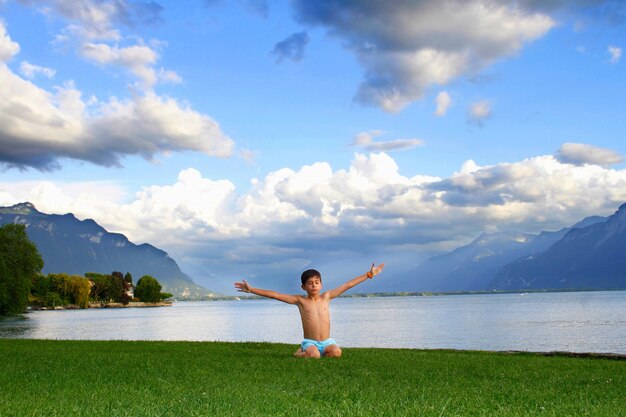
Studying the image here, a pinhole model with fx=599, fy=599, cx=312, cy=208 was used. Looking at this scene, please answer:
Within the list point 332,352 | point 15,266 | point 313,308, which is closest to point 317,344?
point 332,352

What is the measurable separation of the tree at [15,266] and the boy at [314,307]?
78.5 meters

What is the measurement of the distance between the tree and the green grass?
3028 inches

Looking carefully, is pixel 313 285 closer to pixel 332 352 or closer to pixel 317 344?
pixel 317 344

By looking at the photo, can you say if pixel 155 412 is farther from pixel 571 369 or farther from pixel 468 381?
pixel 571 369

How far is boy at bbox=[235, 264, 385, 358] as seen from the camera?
16.2 m

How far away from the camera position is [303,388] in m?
10.2

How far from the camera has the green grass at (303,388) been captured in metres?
7.77

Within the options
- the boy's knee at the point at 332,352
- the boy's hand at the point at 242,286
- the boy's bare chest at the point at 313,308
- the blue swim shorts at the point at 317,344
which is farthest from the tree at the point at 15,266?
the boy's bare chest at the point at 313,308

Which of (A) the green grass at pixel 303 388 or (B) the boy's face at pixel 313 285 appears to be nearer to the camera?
(A) the green grass at pixel 303 388

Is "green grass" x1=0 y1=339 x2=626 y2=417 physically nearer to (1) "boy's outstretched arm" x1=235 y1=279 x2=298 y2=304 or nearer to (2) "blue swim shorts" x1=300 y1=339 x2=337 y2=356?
(2) "blue swim shorts" x1=300 y1=339 x2=337 y2=356

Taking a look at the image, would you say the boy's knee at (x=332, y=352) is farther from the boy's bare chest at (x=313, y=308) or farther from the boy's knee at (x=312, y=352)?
the boy's bare chest at (x=313, y=308)

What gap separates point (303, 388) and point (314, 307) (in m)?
6.15

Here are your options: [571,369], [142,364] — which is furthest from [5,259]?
[571,369]

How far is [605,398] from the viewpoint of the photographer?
968 centimetres
